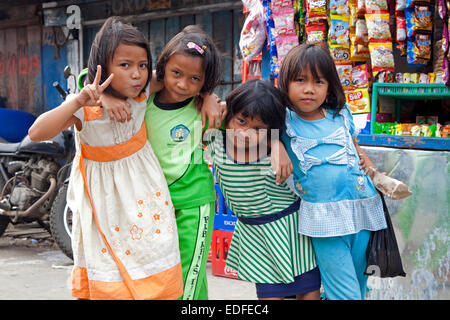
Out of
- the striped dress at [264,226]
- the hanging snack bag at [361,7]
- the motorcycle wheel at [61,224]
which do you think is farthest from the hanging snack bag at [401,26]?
the motorcycle wheel at [61,224]

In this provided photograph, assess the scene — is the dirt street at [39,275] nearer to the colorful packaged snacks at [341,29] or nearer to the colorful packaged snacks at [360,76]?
the colorful packaged snacks at [360,76]

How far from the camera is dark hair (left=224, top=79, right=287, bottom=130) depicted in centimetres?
204

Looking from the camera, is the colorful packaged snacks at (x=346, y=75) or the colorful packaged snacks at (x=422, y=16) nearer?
the colorful packaged snacks at (x=422, y=16)

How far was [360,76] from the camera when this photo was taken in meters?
3.59

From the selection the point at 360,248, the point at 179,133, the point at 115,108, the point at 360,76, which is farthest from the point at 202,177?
the point at 360,76

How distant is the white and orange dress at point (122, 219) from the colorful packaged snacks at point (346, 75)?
2.02 metres

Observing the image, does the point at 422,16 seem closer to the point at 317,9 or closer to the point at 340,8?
the point at 340,8

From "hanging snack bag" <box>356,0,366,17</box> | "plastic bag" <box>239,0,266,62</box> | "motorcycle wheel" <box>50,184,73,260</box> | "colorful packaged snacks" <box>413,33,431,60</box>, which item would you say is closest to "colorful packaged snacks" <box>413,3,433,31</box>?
"colorful packaged snacks" <box>413,33,431,60</box>

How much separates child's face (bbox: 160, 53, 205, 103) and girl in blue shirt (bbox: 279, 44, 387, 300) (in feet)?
1.16

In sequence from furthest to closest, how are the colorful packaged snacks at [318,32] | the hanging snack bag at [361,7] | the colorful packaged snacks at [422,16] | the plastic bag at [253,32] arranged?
the plastic bag at [253,32], the colorful packaged snacks at [318,32], the hanging snack bag at [361,7], the colorful packaged snacks at [422,16]

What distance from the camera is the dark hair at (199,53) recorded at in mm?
2031

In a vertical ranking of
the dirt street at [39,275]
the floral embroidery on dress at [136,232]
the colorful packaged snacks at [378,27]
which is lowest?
the dirt street at [39,275]

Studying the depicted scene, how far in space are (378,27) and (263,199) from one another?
5.97 ft

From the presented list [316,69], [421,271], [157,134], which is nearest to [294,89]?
[316,69]
